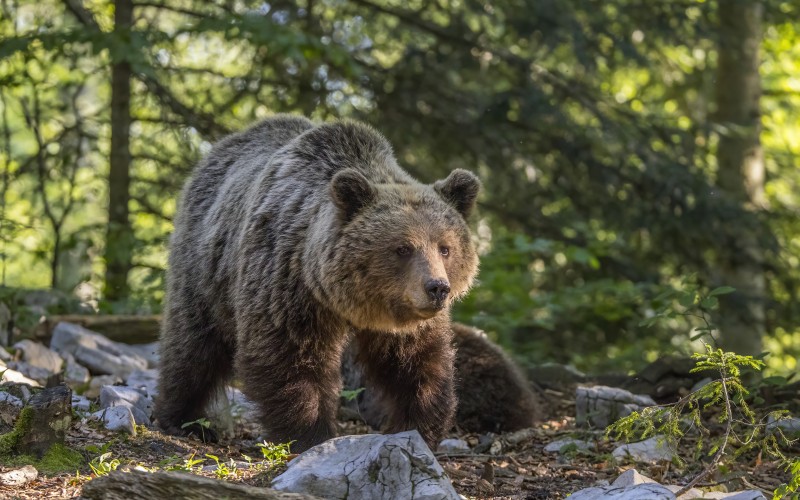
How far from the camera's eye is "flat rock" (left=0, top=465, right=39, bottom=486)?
14.7ft

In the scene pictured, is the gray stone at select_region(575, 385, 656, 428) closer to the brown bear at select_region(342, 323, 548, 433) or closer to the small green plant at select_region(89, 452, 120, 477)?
the brown bear at select_region(342, 323, 548, 433)

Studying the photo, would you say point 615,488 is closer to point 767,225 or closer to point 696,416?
point 696,416

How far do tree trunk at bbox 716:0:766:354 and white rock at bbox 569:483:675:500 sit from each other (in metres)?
8.47

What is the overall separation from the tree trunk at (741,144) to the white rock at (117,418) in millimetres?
8502

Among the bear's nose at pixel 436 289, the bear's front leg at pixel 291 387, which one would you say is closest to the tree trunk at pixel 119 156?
the bear's front leg at pixel 291 387

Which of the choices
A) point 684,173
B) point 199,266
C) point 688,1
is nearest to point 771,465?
point 199,266

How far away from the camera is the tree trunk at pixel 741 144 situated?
1264 centimetres

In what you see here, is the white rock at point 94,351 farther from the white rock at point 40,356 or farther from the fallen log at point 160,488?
the fallen log at point 160,488

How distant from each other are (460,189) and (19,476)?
3.00 m

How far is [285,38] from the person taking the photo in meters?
8.62

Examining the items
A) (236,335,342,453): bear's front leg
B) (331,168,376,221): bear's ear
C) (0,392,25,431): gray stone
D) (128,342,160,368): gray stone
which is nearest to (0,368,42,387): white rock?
(0,392,25,431): gray stone

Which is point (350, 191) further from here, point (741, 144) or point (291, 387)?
point (741, 144)

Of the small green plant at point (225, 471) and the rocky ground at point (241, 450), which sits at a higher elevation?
the small green plant at point (225, 471)

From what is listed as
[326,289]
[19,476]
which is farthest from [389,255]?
[19,476]
